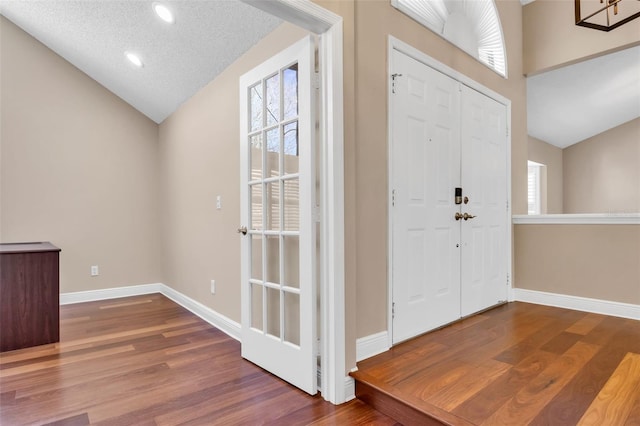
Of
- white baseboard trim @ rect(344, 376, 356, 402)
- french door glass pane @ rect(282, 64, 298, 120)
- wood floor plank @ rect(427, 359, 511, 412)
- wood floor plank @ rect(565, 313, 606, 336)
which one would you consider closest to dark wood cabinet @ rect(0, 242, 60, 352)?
french door glass pane @ rect(282, 64, 298, 120)

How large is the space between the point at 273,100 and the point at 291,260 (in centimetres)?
106

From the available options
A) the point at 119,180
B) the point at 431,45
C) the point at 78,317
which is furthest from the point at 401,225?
the point at 119,180

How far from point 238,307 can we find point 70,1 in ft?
9.99

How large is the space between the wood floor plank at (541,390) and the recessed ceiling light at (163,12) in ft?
11.0

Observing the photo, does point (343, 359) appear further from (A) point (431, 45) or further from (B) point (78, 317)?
(B) point (78, 317)

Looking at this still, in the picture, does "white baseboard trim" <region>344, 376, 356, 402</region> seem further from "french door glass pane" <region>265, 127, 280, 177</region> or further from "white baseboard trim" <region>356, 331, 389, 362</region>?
"french door glass pane" <region>265, 127, 280, 177</region>

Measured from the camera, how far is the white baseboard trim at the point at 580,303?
306 centimetres

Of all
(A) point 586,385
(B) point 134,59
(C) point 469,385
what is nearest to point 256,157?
(C) point 469,385

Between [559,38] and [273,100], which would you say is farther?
[559,38]

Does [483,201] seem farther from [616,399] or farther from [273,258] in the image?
[273,258]

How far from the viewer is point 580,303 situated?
3293 millimetres

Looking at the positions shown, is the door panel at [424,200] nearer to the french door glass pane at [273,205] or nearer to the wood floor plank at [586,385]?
the french door glass pane at [273,205]

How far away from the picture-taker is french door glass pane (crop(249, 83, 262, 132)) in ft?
7.97

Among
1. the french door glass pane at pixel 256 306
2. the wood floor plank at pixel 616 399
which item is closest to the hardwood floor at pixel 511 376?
the wood floor plank at pixel 616 399
